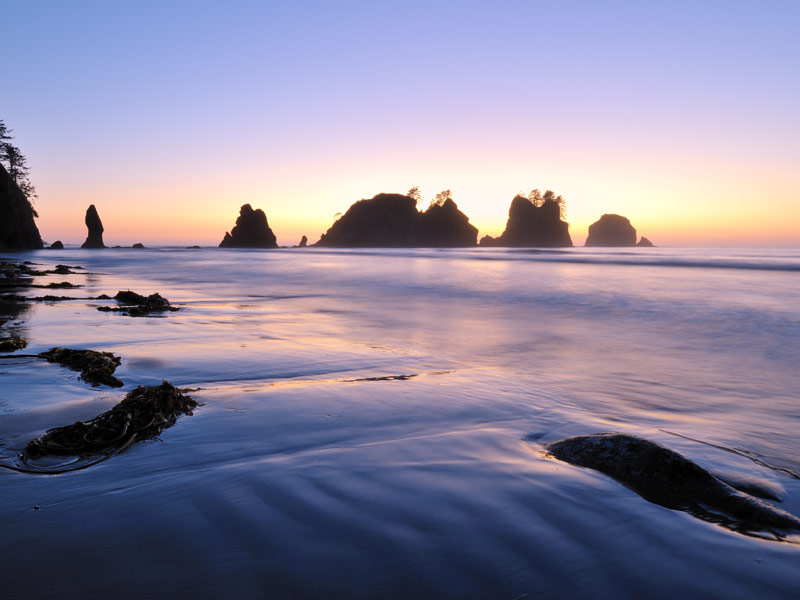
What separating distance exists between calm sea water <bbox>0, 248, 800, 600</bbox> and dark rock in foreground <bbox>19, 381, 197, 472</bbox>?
0.15 metres

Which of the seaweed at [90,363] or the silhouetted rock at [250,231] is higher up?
the silhouetted rock at [250,231]

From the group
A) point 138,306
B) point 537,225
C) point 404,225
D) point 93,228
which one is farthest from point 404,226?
point 138,306

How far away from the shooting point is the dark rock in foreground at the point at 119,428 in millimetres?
3404

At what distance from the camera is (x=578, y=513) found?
9.51ft

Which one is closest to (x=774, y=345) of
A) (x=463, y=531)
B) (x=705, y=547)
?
(x=705, y=547)

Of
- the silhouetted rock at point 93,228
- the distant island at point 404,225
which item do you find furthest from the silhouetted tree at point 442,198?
the silhouetted rock at point 93,228

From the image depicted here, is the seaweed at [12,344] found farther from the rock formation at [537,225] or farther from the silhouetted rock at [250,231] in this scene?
the rock formation at [537,225]

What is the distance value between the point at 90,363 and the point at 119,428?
2.53 meters

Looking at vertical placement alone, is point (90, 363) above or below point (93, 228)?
below

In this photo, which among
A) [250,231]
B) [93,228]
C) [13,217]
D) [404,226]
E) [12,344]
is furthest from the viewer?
[404,226]

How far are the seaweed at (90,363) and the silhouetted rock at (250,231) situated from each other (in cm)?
15695

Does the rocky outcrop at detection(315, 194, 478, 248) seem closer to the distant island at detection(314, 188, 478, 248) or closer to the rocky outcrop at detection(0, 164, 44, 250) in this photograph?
the distant island at detection(314, 188, 478, 248)

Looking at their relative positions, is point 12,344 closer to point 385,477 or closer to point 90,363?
point 90,363

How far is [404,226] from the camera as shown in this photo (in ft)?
548
